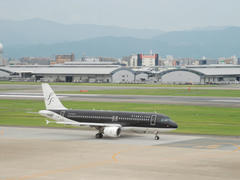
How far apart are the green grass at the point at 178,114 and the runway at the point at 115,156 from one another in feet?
26.7

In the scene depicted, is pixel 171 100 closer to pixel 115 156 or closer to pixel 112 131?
pixel 112 131

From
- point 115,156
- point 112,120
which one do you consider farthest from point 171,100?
point 115,156

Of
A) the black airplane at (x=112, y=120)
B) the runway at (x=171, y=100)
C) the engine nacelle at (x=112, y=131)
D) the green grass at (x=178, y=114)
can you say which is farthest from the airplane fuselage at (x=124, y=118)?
the runway at (x=171, y=100)

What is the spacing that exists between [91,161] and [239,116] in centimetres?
4865

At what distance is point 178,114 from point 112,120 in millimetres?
30302

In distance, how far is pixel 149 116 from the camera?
6094cm

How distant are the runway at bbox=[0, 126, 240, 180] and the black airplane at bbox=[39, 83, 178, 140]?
143 cm

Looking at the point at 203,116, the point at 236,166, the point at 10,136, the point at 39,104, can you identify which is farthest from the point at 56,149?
the point at 39,104

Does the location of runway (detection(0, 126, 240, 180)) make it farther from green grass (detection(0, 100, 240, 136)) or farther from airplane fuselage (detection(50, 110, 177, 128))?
green grass (detection(0, 100, 240, 136))

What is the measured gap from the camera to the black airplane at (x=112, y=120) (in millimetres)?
60531

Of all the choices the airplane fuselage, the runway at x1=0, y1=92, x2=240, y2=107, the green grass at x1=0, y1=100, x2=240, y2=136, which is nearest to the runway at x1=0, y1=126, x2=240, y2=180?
the airplane fuselage

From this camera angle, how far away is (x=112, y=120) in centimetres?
6256

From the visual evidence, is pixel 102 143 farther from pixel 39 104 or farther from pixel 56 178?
pixel 39 104

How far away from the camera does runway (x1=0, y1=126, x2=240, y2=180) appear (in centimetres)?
4012
